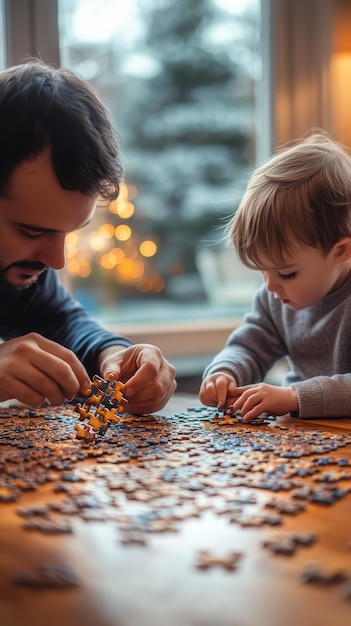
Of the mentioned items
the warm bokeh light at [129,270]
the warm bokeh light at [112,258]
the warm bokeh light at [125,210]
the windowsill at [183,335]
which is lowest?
the windowsill at [183,335]

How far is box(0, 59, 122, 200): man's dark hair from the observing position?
4.92 ft

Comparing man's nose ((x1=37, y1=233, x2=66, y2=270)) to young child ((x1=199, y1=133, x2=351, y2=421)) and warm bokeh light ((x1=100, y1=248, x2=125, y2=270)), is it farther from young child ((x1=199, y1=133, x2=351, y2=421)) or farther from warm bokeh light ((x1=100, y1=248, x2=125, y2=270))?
warm bokeh light ((x1=100, y1=248, x2=125, y2=270))

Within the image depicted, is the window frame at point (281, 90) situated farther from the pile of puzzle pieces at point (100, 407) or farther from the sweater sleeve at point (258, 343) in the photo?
the pile of puzzle pieces at point (100, 407)

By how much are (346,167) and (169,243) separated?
60.6 inches

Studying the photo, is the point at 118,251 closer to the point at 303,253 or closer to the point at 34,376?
the point at 303,253

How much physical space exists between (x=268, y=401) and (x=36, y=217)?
660mm

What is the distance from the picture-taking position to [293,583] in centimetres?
74

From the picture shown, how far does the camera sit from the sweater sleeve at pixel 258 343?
2020 millimetres

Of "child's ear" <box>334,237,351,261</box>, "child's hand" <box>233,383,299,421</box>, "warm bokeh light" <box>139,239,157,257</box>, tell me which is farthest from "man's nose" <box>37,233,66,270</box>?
"warm bokeh light" <box>139,239,157,257</box>

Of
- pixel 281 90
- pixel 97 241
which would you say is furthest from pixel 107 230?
pixel 281 90

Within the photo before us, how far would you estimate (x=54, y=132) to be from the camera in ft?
4.95

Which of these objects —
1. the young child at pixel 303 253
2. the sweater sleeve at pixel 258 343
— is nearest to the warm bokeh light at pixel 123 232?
the sweater sleeve at pixel 258 343

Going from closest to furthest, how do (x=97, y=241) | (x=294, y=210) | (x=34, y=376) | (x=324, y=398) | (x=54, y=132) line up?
(x=34, y=376), (x=54, y=132), (x=324, y=398), (x=294, y=210), (x=97, y=241)

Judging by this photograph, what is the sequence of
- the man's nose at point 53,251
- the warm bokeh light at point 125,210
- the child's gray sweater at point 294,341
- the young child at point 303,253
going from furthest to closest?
1. the warm bokeh light at point 125,210
2. the child's gray sweater at point 294,341
3. the young child at point 303,253
4. the man's nose at point 53,251
